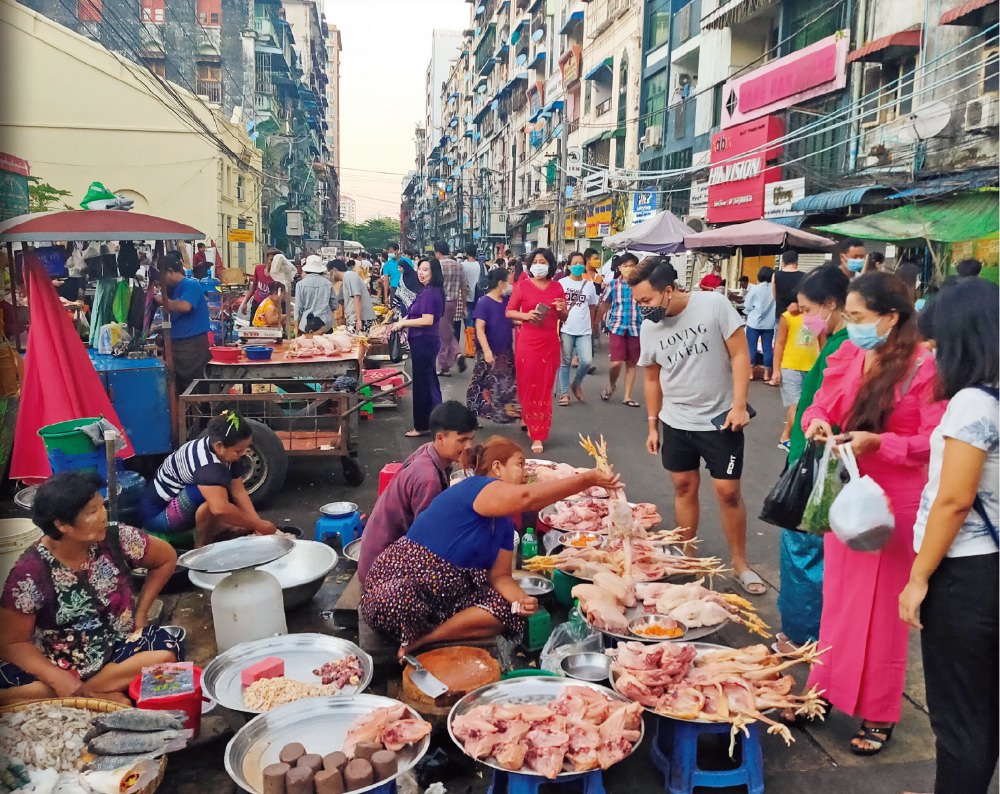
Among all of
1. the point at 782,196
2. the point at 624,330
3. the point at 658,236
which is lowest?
the point at 624,330

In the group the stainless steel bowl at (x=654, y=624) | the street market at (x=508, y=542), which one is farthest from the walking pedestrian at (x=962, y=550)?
the stainless steel bowl at (x=654, y=624)

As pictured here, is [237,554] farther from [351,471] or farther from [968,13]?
[968,13]

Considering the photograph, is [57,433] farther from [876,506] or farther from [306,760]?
[876,506]

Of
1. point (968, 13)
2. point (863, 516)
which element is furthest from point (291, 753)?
point (968, 13)

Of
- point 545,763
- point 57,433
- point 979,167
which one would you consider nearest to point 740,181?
point 979,167

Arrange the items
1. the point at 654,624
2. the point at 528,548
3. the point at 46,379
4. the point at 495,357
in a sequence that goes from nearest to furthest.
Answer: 1. the point at 654,624
2. the point at 528,548
3. the point at 46,379
4. the point at 495,357

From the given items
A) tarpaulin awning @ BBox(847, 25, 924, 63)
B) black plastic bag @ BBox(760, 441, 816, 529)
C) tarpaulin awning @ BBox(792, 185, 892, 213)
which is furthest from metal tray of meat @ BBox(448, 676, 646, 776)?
tarpaulin awning @ BBox(847, 25, 924, 63)

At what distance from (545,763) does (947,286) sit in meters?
2.07

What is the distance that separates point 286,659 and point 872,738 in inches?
104

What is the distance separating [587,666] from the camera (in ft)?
11.8

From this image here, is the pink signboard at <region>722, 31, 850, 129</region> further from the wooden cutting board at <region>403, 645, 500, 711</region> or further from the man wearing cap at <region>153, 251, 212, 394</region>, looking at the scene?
the wooden cutting board at <region>403, 645, 500, 711</region>

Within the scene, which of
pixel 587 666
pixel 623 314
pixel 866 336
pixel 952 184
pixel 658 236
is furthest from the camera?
pixel 658 236

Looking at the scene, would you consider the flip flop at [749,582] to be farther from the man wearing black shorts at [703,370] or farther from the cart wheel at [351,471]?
the cart wheel at [351,471]

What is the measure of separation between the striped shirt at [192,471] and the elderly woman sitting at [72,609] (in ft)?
3.62
